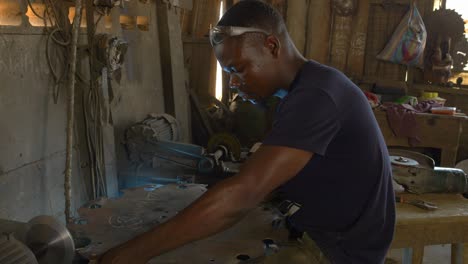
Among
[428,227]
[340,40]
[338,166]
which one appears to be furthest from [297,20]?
[338,166]

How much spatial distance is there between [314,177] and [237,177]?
0.29 meters

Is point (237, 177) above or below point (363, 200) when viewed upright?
above

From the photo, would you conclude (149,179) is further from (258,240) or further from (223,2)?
(223,2)

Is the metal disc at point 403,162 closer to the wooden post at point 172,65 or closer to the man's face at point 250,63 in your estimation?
the man's face at point 250,63

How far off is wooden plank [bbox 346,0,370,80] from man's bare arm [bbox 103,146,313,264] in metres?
5.36

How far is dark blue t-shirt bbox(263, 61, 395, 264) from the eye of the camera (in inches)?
45.4

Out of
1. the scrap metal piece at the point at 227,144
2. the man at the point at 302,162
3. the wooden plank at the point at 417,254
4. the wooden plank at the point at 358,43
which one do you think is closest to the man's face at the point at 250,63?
the man at the point at 302,162

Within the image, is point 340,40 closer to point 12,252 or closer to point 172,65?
point 172,65

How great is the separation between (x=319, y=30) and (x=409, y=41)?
4.17 ft

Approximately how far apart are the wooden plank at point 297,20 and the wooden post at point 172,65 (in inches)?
69.8

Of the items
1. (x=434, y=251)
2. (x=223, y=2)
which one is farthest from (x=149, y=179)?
(x=223, y=2)

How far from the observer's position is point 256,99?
148 cm

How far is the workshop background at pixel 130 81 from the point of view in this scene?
286 centimetres

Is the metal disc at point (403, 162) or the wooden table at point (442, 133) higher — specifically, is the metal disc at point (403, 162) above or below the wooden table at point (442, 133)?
above
